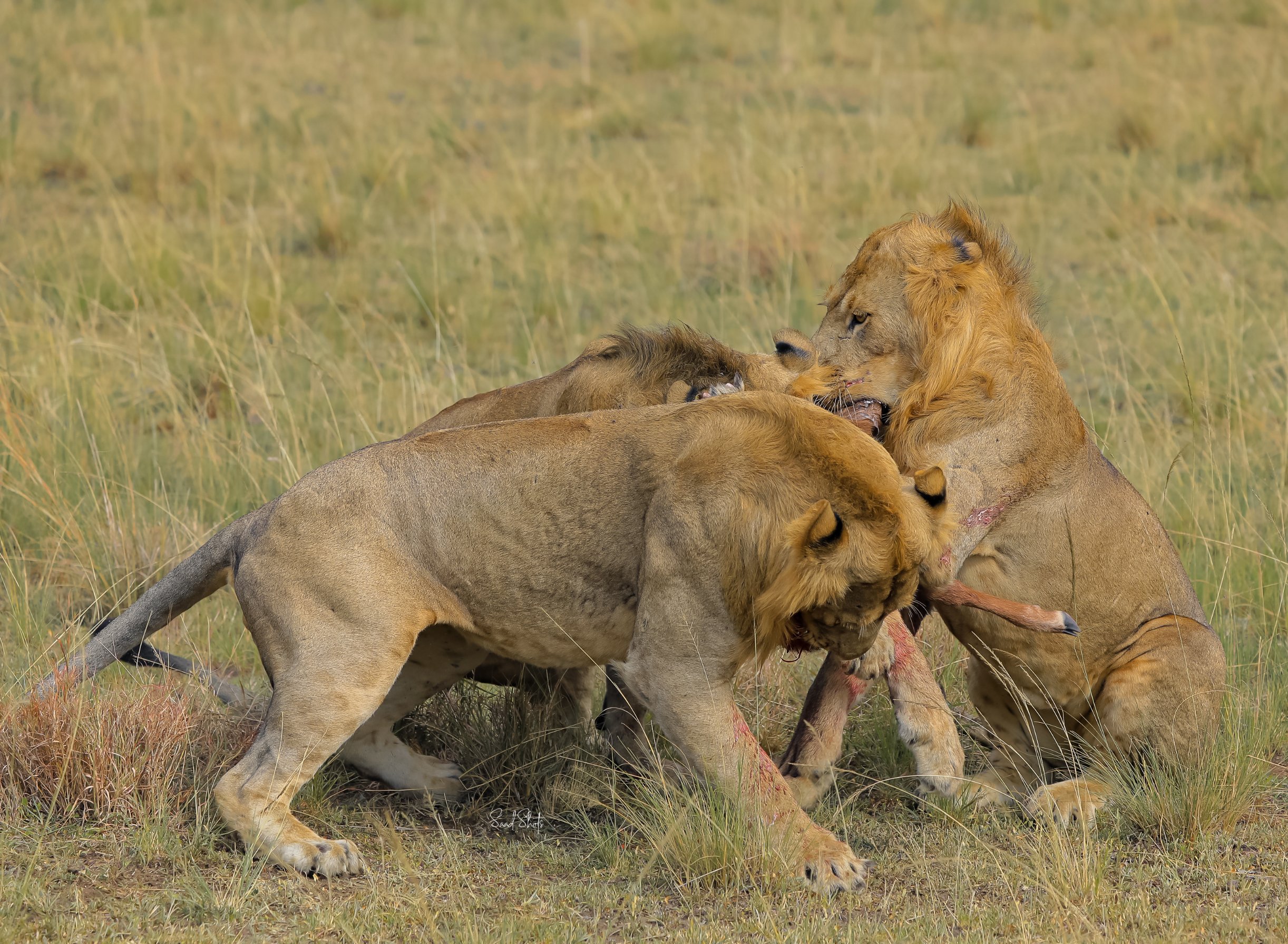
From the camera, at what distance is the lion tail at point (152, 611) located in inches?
176

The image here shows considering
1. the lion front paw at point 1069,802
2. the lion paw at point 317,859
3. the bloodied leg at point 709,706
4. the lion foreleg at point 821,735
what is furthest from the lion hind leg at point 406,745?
the lion front paw at point 1069,802

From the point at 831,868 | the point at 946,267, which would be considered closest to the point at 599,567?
the point at 831,868

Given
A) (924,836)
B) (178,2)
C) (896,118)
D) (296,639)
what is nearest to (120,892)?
(296,639)

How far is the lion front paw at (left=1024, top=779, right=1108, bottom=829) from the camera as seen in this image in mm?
4332

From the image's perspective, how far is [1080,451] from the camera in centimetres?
464

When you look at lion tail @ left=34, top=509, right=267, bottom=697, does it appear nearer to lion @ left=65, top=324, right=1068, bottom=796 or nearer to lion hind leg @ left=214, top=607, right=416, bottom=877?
lion @ left=65, top=324, right=1068, bottom=796

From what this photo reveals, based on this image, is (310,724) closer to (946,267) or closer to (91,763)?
(91,763)

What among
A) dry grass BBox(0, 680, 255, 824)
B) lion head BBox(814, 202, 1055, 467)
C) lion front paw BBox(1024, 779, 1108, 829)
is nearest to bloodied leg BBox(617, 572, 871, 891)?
lion front paw BBox(1024, 779, 1108, 829)

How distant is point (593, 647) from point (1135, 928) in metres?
1.53

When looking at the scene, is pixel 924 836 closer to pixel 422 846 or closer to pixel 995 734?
pixel 995 734

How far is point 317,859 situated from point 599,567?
3.41ft

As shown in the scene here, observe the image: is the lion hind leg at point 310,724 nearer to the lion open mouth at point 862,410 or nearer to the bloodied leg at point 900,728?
the bloodied leg at point 900,728

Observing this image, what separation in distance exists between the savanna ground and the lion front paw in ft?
0.23

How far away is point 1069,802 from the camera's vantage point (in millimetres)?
4395
